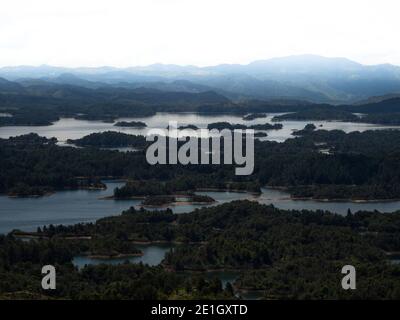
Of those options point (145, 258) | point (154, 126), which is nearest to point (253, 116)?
point (154, 126)

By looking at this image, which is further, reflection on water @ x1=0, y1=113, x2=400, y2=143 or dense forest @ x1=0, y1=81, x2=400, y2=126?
dense forest @ x1=0, y1=81, x2=400, y2=126

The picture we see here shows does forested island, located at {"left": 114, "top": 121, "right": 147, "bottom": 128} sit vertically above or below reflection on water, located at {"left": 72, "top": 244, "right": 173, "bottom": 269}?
above

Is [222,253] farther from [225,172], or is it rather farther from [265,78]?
[265,78]

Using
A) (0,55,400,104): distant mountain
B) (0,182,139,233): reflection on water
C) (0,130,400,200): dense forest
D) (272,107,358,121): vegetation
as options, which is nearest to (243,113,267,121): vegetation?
(272,107,358,121): vegetation

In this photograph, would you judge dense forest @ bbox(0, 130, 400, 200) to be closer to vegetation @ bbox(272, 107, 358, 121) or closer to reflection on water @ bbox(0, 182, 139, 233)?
reflection on water @ bbox(0, 182, 139, 233)

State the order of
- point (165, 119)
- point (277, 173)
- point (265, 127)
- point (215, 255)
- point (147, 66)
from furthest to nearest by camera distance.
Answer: point (147, 66), point (165, 119), point (265, 127), point (277, 173), point (215, 255)
